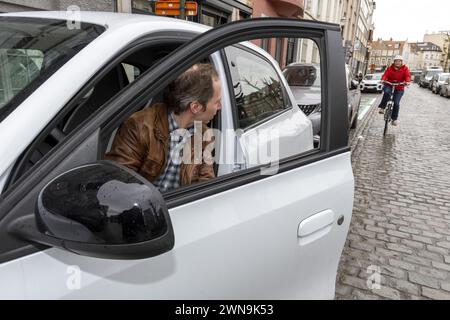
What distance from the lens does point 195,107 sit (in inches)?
63.9

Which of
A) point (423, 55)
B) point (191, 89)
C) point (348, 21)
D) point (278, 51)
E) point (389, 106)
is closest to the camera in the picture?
point (191, 89)

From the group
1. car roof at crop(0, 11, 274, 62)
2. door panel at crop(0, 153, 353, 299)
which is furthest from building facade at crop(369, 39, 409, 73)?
car roof at crop(0, 11, 274, 62)

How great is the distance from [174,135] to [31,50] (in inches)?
27.4

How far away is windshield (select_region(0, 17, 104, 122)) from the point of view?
122 centimetres

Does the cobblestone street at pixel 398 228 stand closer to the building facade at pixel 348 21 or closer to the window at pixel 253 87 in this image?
the window at pixel 253 87

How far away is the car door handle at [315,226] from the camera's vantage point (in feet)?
5.13

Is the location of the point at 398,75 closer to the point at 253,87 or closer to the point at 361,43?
the point at 253,87

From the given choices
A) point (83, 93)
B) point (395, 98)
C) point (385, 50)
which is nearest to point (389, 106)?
point (395, 98)

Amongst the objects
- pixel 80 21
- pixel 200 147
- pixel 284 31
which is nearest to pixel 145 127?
pixel 200 147

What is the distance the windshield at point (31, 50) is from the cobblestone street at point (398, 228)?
2.53 metres

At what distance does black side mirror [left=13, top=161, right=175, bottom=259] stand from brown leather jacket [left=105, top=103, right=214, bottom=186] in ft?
1.94

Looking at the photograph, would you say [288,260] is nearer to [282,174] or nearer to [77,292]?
[282,174]

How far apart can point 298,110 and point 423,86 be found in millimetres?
49829

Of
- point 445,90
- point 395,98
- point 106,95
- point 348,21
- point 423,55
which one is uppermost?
point 423,55
